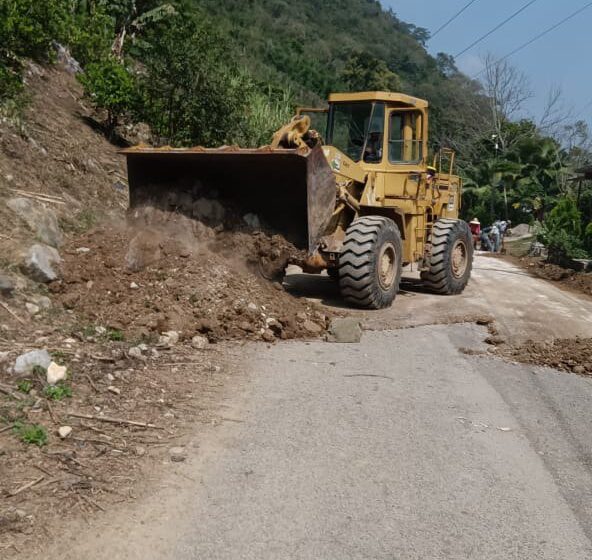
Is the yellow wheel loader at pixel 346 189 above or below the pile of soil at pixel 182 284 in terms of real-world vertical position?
above

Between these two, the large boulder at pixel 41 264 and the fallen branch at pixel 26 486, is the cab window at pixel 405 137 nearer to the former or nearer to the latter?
the large boulder at pixel 41 264

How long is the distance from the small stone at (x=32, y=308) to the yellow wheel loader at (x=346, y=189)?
8.90ft

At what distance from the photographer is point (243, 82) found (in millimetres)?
17250

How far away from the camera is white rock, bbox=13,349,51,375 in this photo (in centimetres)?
552

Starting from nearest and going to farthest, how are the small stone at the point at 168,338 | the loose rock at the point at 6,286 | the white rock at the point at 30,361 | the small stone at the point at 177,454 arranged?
the small stone at the point at 177,454, the white rock at the point at 30,361, the loose rock at the point at 6,286, the small stone at the point at 168,338

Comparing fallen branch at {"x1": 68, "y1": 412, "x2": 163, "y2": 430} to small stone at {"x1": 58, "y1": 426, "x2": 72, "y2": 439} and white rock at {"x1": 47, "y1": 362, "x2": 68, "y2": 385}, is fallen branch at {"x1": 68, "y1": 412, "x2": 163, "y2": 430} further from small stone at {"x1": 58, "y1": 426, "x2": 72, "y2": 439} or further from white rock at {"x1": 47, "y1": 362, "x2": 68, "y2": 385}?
white rock at {"x1": 47, "y1": 362, "x2": 68, "y2": 385}

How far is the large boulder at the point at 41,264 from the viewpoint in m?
7.73

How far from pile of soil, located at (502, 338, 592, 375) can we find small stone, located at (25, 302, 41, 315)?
5.14 m

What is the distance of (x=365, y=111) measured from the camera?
11336 mm

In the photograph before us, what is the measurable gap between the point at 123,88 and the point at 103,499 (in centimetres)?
1252

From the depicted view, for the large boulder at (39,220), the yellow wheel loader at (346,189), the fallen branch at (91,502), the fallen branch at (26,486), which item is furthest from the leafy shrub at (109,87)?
the fallen branch at (91,502)

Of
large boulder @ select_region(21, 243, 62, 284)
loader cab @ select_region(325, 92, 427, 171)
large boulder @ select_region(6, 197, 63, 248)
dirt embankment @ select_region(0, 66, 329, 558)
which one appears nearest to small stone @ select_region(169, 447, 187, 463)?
dirt embankment @ select_region(0, 66, 329, 558)

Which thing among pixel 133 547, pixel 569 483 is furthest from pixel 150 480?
pixel 569 483

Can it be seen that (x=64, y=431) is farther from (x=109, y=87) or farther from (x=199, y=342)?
(x=109, y=87)
